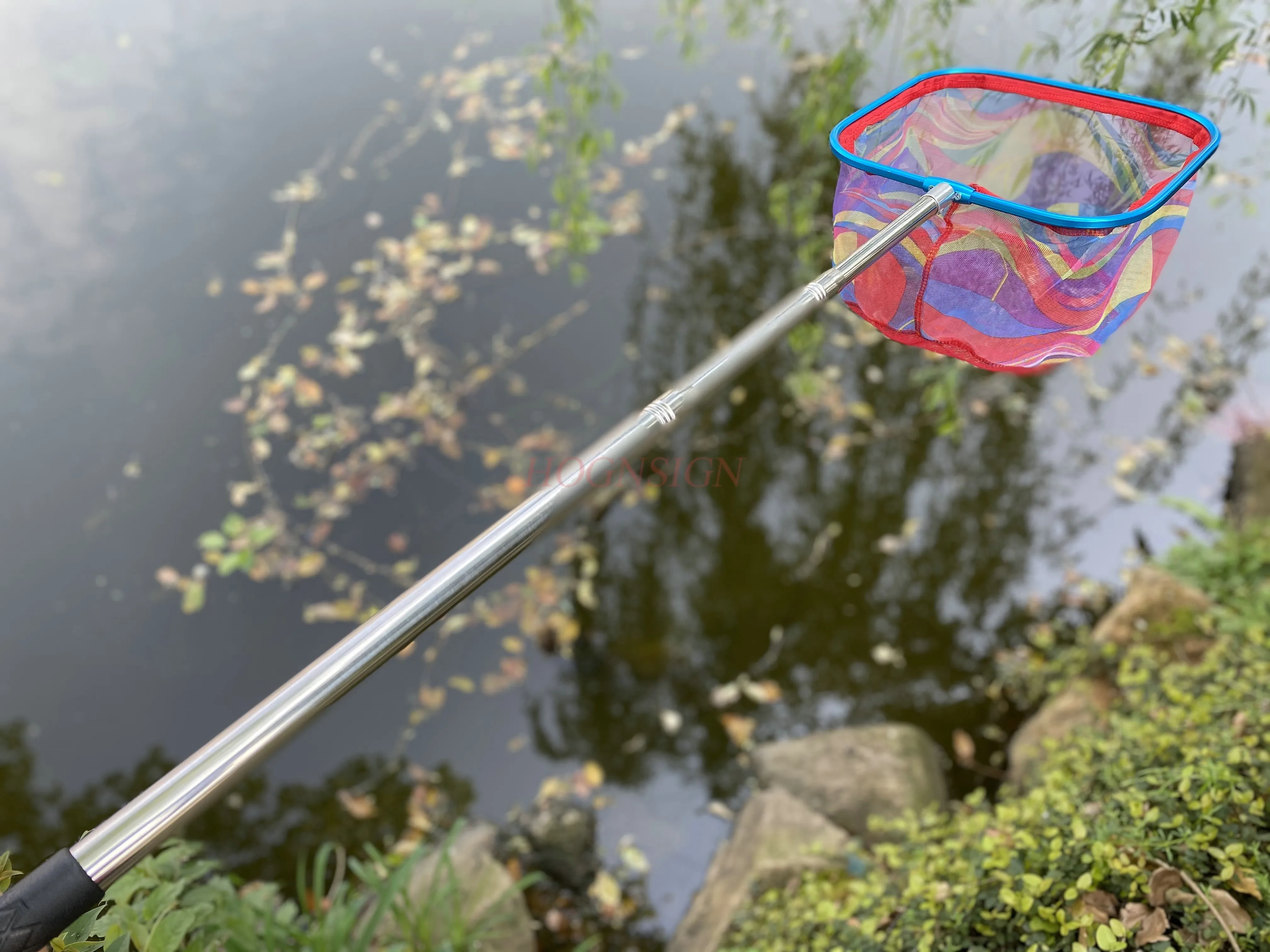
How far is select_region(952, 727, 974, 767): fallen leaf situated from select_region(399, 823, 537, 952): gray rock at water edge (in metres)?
1.94

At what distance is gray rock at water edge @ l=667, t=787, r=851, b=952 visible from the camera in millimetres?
2447

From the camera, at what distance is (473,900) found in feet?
8.31

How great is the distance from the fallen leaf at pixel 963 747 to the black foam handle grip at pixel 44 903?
3.29 m

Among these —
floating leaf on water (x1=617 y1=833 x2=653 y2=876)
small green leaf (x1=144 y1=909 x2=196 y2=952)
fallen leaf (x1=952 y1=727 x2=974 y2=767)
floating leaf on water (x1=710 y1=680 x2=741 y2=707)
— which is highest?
small green leaf (x1=144 y1=909 x2=196 y2=952)

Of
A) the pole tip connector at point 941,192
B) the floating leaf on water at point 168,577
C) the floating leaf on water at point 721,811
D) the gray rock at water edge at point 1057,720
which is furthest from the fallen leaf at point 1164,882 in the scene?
the floating leaf on water at point 168,577

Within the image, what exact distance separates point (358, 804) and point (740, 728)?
1670 mm

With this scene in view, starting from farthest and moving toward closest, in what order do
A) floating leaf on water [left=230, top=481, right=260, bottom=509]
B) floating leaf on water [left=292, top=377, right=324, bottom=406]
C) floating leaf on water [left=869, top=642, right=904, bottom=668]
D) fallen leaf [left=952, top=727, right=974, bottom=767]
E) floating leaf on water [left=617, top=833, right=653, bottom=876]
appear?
floating leaf on water [left=292, top=377, right=324, bottom=406]
floating leaf on water [left=230, top=481, right=260, bottom=509]
floating leaf on water [left=869, top=642, right=904, bottom=668]
fallen leaf [left=952, top=727, right=974, bottom=767]
floating leaf on water [left=617, top=833, right=653, bottom=876]

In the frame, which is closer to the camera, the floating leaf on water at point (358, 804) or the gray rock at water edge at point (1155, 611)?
the gray rock at water edge at point (1155, 611)

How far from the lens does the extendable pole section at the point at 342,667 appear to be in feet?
2.44

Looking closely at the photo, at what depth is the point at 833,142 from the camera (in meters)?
1.39

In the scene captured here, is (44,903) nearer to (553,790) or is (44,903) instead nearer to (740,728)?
(553,790)

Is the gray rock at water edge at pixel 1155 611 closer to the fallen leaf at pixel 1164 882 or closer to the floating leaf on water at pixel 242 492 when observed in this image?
the fallen leaf at pixel 1164 882

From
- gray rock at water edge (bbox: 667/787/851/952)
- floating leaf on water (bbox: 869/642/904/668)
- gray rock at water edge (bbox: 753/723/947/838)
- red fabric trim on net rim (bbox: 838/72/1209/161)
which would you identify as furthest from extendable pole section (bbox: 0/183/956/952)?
floating leaf on water (bbox: 869/642/904/668)

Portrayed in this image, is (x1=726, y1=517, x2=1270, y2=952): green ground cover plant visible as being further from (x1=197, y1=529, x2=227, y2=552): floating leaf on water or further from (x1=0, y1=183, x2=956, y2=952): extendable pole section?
(x1=197, y1=529, x2=227, y2=552): floating leaf on water
